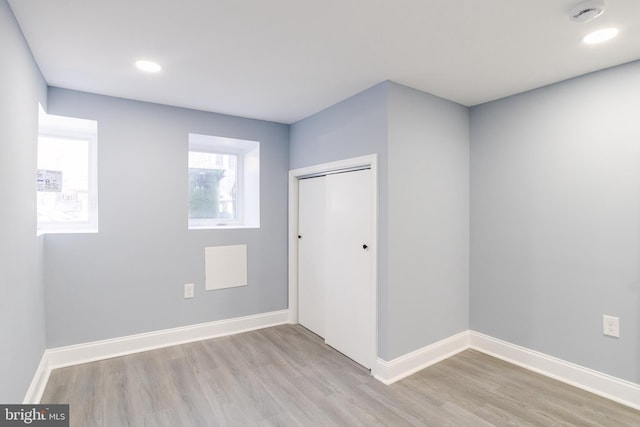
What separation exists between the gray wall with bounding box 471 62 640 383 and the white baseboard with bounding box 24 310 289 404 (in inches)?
91.8

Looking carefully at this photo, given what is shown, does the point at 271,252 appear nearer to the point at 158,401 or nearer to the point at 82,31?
the point at 158,401

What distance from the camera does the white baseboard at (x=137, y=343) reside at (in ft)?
8.05

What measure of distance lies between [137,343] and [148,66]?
2.43 meters

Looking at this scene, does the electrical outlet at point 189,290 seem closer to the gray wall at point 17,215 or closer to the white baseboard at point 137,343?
the white baseboard at point 137,343

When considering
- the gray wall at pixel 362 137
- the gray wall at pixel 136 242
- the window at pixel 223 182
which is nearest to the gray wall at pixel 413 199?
the gray wall at pixel 362 137

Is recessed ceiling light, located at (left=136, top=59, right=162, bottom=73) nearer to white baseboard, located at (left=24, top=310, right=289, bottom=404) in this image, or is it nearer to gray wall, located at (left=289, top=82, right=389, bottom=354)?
gray wall, located at (left=289, top=82, right=389, bottom=354)

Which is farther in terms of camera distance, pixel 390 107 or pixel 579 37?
pixel 390 107

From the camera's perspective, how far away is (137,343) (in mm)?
2975

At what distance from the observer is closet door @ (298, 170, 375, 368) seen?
2.72 metres

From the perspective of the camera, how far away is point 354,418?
6.69 ft

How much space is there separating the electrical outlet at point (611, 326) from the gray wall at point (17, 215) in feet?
12.1

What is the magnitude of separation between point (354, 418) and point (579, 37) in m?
2.71

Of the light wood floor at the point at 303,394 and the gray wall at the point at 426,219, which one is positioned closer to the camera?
the light wood floor at the point at 303,394

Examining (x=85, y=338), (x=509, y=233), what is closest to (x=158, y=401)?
(x=85, y=338)
